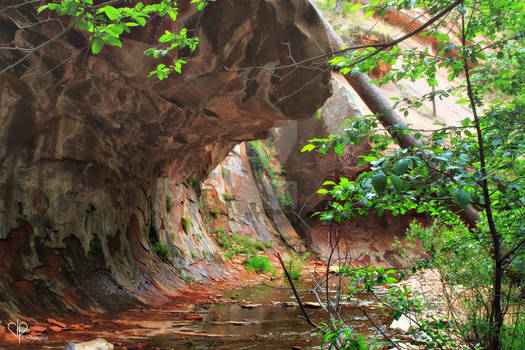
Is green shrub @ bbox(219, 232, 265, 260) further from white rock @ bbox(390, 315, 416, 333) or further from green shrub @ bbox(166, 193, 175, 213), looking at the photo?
white rock @ bbox(390, 315, 416, 333)

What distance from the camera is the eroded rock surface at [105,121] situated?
386 cm

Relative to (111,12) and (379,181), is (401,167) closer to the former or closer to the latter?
(379,181)

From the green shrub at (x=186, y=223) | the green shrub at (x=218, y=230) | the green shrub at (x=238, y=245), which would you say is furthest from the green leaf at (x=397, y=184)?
the green shrub at (x=218, y=230)

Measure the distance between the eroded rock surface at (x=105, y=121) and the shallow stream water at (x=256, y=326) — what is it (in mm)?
1227

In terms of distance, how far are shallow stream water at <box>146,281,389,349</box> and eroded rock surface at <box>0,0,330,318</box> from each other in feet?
4.03

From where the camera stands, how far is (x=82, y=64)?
4066 mm

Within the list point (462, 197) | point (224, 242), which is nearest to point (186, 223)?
point (224, 242)

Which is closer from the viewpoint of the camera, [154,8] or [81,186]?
[154,8]

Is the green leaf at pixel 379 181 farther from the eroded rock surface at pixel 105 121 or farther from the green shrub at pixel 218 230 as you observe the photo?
the green shrub at pixel 218 230

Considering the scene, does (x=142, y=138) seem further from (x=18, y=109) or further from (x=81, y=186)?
(x=18, y=109)

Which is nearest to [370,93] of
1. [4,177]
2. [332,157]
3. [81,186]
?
[81,186]

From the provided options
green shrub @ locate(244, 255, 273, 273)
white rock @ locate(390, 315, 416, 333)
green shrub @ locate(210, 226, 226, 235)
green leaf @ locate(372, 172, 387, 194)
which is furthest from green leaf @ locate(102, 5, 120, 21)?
green shrub @ locate(210, 226, 226, 235)

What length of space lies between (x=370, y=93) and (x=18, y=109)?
4164 millimetres

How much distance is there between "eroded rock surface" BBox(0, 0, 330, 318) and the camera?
3857 mm
